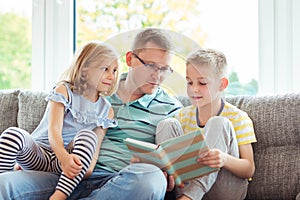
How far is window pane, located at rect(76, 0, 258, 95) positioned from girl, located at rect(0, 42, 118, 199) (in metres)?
0.79

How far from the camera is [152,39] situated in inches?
63.3

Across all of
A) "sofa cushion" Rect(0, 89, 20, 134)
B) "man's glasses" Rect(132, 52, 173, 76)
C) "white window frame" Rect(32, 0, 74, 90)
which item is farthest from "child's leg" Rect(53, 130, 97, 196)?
"white window frame" Rect(32, 0, 74, 90)

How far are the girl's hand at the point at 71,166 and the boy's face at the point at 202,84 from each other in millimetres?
420

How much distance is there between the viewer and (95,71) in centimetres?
177

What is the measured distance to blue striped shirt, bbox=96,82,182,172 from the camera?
174 centimetres

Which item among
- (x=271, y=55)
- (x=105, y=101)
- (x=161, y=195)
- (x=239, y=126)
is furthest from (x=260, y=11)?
(x=161, y=195)

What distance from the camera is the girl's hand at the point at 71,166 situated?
5.50 ft

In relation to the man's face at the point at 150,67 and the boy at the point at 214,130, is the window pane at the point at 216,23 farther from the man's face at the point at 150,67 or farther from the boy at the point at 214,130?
the man's face at the point at 150,67

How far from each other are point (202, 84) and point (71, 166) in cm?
49

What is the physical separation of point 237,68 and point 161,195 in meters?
1.02

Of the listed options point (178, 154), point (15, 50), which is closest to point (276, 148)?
point (178, 154)

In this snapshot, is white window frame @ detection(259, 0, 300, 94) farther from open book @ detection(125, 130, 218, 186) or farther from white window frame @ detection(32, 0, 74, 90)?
white window frame @ detection(32, 0, 74, 90)

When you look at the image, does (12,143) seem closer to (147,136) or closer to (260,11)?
(147,136)

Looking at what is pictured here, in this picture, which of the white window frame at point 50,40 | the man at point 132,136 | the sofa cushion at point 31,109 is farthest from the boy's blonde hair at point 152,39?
the white window frame at point 50,40
